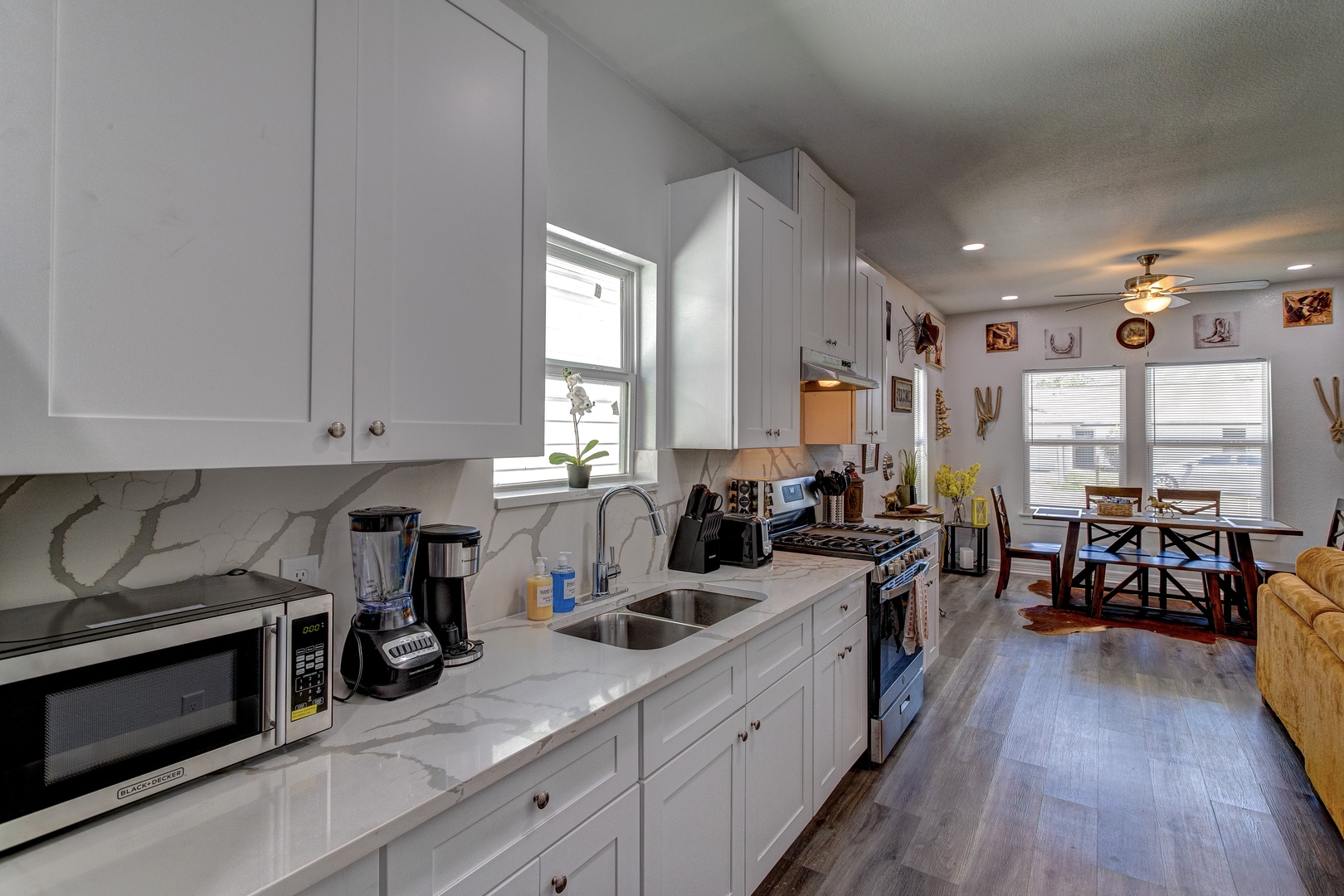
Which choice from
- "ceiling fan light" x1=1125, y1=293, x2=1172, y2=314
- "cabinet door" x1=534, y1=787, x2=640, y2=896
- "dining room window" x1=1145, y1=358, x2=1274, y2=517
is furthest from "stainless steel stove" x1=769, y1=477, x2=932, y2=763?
"dining room window" x1=1145, y1=358, x2=1274, y2=517

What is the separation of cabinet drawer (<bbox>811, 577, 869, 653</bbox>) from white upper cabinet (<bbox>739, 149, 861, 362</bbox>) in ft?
3.73

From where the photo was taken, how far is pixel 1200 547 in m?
5.60

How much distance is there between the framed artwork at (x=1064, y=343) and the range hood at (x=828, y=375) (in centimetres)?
399

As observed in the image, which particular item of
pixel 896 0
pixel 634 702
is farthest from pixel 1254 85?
pixel 634 702

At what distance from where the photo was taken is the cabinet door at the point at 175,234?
2.68 feet

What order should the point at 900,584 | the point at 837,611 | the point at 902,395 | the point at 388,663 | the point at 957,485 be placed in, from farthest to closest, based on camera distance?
the point at 957,485 → the point at 902,395 → the point at 900,584 → the point at 837,611 → the point at 388,663

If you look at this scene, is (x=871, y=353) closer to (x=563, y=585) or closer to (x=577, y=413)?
(x=577, y=413)

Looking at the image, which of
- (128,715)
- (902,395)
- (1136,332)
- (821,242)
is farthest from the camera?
(1136,332)

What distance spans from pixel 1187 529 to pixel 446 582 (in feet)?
18.3

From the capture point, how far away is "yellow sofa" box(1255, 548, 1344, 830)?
2.33 meters

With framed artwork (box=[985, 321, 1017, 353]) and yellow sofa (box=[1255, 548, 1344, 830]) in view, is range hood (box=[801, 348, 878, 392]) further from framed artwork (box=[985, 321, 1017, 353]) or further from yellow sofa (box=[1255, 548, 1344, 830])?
framed artwork (box=[985, 321, 1017, 353])

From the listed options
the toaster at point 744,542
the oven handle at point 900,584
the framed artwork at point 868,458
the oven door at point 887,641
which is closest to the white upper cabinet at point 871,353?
the framed artwork at point 868,458

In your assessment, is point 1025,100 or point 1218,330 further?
point 1218,330

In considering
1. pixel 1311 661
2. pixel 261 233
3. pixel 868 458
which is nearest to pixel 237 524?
pixel 261 233
